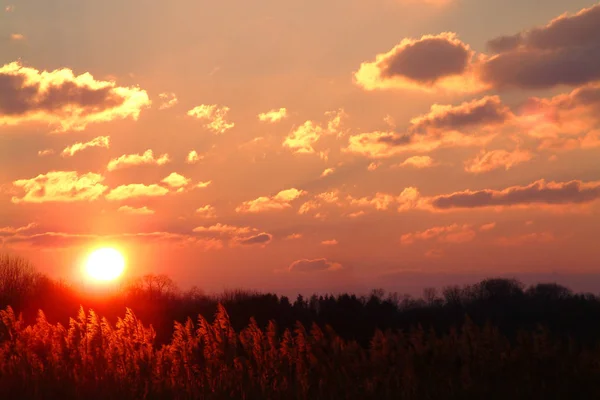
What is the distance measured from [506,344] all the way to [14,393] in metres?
10.8

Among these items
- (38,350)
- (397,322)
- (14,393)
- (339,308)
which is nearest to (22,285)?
(339,308)

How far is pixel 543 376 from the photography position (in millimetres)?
16375

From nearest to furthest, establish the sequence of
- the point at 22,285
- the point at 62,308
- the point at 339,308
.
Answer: the point at 339,308 < the point at 62,308 < the point at 22,285

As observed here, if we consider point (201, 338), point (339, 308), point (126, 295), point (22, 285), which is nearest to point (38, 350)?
point (201, 338)

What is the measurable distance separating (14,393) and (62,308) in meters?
67.6

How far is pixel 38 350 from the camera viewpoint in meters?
21.6

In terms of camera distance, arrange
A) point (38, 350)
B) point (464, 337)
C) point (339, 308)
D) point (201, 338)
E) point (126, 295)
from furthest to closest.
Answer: point (126, 295) → point (339, 308) → point (38, 350) → point (201, 338) → point (464, 337)

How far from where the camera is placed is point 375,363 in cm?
1636

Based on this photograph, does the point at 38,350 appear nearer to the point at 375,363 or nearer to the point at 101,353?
the point at 101,353

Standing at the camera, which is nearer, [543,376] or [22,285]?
[543,376]

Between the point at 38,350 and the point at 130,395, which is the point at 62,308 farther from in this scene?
the point at 130,395

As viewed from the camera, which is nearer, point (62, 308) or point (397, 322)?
point (397, 322)

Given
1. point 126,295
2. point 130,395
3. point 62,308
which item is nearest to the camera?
point 130,395

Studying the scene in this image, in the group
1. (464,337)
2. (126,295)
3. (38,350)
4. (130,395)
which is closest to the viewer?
(130,395)
